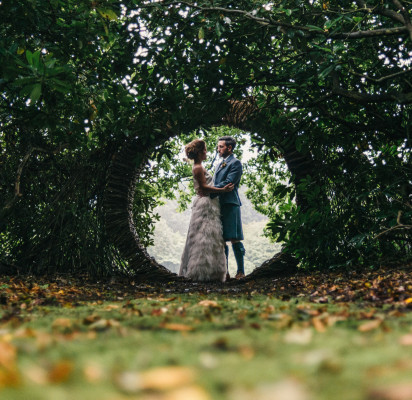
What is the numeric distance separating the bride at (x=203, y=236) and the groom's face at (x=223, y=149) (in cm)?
31

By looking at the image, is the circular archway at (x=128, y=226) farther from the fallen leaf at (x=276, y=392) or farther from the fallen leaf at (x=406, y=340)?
the fallen leaf at (x=276, y=392)

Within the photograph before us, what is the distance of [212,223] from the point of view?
16.6ft

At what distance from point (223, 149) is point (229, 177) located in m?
0.56

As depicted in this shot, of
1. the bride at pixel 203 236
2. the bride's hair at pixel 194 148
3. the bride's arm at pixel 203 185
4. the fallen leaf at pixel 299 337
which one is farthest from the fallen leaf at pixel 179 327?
the bride's hair at pixel 194 148

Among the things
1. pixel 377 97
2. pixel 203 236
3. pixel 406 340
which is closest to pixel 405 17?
pixel 377 97

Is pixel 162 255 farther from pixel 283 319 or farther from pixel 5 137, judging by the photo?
pixel 283 319

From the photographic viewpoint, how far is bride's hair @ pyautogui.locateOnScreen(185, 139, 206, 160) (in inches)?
207

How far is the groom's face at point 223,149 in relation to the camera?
5.43 meters

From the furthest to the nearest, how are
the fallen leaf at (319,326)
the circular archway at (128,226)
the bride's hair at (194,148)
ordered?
the bride's hair at (194,148) < the circular archway at (128,226) < the fallen leaf at (319,326)

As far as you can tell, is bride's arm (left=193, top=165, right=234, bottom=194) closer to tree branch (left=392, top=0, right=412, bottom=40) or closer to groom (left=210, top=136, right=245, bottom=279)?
groom (left=210, top=136, right=245, bottom=279)

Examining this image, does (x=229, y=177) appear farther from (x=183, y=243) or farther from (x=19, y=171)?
(x=183, y=243)

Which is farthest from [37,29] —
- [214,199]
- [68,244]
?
[214,199]

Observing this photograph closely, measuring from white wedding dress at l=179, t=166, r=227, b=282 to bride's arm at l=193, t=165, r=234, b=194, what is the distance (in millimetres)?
76

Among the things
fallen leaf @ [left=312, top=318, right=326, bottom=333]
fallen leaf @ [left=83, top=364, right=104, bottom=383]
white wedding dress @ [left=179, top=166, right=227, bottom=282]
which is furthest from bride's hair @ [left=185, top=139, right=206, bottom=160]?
fallen leaf @ [left=83, top=364, right=104, bottom=383]
